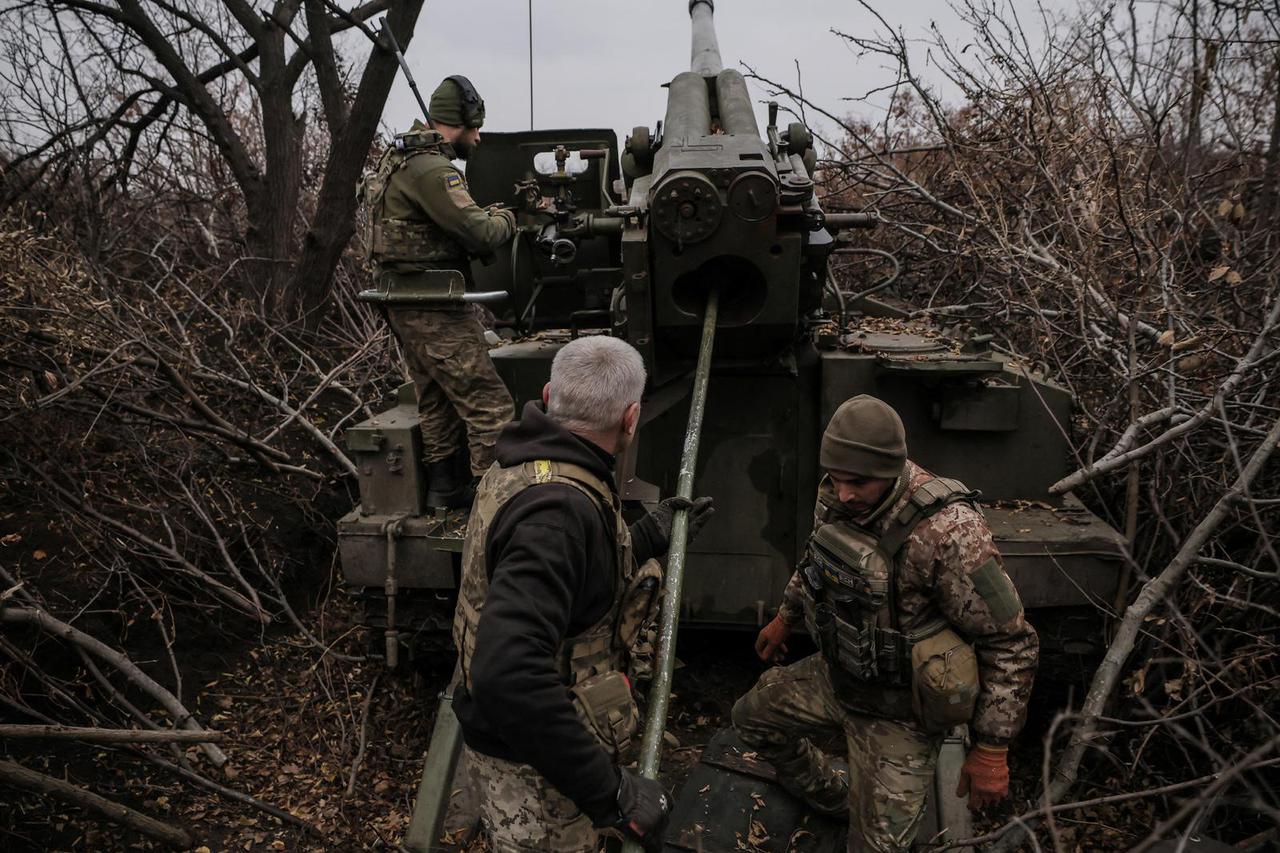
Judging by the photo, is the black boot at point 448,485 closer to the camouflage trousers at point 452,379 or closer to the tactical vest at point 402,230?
the camouflage trousers at point 452,379

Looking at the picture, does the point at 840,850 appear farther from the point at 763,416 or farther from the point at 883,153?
the point at 883,153

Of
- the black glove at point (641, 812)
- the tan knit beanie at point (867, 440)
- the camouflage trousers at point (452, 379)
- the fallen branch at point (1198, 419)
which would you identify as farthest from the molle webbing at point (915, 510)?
the camouflage trousers at point (452, 379)

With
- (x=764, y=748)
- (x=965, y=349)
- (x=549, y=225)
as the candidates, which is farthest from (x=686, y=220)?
(x=764, y=748)

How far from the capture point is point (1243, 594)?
14.2ft

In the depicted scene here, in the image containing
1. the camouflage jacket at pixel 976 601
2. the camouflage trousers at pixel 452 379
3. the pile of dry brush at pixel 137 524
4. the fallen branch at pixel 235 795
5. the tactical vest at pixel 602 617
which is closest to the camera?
the tactical vest at pixel 602 617

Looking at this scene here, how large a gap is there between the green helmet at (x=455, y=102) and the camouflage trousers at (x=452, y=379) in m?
0.89

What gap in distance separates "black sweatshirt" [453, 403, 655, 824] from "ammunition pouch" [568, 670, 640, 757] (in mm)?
163

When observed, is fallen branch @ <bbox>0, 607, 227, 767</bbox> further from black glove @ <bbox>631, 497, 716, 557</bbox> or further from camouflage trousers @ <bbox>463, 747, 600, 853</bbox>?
black glove @ <bbox>631, 497, 716, 557</bbox>

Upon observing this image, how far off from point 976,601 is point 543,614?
4.66 ft

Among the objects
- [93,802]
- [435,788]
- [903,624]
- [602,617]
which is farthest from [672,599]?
[93,802]

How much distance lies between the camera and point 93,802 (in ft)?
12.6

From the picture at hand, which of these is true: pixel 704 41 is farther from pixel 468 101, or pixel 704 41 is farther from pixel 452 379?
pixel 452 379

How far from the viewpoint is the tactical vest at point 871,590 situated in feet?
9.89

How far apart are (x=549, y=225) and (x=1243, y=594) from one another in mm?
3642
